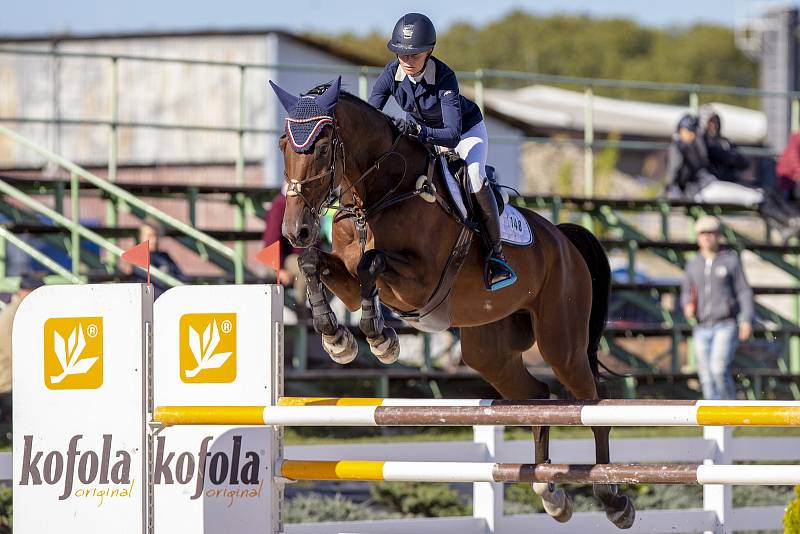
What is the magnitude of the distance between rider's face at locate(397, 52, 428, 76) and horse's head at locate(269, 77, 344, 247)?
0.56m

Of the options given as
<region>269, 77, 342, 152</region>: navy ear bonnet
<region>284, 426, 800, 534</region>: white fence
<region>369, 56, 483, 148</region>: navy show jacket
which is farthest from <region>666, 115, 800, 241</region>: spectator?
<region>269, 77, 342, 152</region>: navy ear bonnet

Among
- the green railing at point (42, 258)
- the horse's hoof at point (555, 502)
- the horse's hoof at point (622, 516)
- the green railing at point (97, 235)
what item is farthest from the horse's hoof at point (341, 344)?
the green railing at point (42, 258)

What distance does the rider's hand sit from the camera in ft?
21.7

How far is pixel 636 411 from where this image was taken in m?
5.38

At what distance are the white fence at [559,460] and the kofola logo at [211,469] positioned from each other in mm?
1113

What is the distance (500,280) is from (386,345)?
2.78 ft

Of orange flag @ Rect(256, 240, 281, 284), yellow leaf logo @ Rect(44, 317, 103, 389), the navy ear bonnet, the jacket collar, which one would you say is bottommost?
yellow leaf logo @ Rect(44, 317, 103, 389)

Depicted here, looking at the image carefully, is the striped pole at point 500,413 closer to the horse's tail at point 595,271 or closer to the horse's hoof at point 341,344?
the horse's hoof at point 341,344

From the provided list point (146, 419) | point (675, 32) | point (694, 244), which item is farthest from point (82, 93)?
point (675, 32)

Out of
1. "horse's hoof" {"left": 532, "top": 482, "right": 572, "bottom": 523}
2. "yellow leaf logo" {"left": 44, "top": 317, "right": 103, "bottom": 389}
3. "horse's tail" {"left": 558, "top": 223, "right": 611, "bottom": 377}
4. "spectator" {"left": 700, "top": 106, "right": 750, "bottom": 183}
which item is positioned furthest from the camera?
"spectator" {"left": 700, "top": 106, "right": 750, "bottom": 183}

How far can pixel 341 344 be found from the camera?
6.29 meters

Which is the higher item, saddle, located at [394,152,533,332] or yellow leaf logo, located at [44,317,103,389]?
saddle, located at [394,152,533,332]

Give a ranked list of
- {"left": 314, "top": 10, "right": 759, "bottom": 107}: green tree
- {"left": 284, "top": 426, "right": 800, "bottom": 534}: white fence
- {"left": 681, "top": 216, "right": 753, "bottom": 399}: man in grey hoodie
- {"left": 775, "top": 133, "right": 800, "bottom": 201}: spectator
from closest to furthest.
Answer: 1. {"left": 284, "top": 426, "right": 800, "bottom": 534}: white fence
2. {"left": 681, "top": 216, "right": 753, "bottom": 399}: man in grey hoodie
3. {"left": 775, "top": 133, "right": 800, "bottom": 201}: spectator
4. {"left": 314, "top": 10, "right": 759, "bottom": 107}: green tree

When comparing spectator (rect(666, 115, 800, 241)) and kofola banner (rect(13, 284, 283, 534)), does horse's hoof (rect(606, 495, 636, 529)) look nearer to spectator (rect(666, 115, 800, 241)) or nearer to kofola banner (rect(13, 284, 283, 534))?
kofola banner (rect(13, 284, 283, 534))
